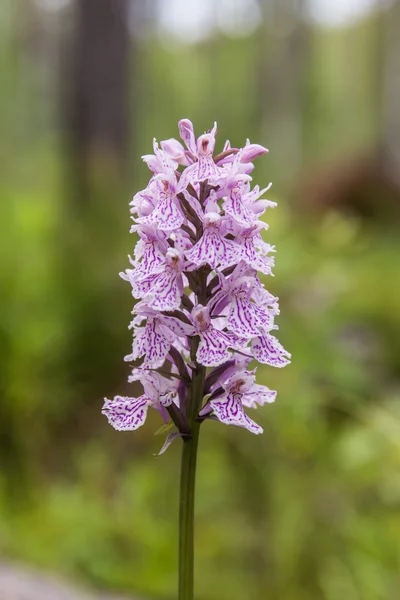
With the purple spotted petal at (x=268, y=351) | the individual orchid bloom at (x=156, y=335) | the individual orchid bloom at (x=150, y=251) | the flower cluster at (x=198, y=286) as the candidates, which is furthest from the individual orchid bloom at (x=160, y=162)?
the purple spotted petal at (x=268, y=351)

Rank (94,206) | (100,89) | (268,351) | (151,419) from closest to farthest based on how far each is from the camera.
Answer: (268,351)
(151,419)
(94,206)
(100,89)

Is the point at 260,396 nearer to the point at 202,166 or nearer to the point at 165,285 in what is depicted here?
the point at 165,285

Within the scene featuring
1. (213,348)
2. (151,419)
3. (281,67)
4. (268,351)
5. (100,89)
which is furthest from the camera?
(281,67)

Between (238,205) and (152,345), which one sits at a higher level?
(238,205)

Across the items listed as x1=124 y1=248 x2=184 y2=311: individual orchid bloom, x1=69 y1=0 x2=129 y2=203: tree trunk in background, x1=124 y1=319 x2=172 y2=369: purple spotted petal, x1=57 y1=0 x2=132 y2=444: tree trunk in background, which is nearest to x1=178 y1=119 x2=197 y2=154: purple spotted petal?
x1=124 y1=248 x2=184 y2=311: individual orchid bloom

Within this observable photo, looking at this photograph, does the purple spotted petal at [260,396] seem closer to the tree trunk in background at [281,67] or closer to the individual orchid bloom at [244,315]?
the individual orchid bloom at [244,315]

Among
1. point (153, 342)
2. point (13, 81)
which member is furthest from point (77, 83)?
point (13, 81)

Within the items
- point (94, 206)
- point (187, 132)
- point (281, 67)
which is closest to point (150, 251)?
point (187, 132)

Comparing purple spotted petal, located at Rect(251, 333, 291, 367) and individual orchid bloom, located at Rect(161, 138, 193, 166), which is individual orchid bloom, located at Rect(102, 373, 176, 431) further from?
individual orchid bloom, located at Rect(161, 138, 193, 166)
